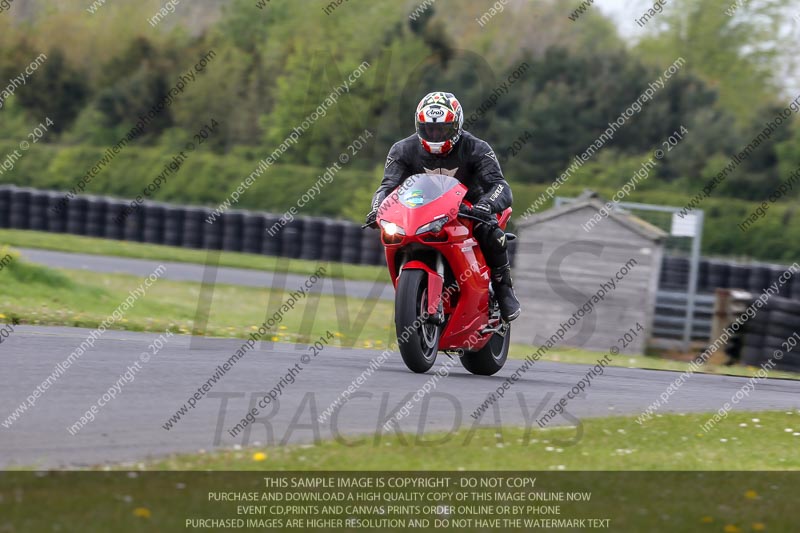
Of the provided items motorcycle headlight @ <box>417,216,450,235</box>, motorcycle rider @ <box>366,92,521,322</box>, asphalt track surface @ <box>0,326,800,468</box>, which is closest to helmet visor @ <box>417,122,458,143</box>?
motorcycle rider @ <box>366,92,521,322</box>

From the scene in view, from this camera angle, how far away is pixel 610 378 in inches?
445

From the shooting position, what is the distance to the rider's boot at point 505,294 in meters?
10.1

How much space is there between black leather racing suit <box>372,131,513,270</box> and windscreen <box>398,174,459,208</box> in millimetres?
351

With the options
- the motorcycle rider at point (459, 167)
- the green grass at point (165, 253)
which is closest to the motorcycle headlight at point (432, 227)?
the motorcycle rider at point (459, 167)

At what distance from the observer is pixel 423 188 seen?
9.31 metres

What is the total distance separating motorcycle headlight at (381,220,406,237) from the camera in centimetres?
913

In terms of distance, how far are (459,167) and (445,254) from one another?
93cm

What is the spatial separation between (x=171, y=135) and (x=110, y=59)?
7237 mm

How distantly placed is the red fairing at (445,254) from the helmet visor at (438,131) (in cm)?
33

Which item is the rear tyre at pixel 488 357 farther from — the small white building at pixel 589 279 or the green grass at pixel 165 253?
the green grass at pixel 165 253
